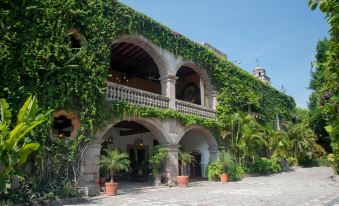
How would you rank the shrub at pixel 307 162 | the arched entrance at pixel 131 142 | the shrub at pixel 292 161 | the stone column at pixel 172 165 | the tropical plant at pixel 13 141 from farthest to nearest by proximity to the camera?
the shrub at pixel 307 162
the shrub at pixel 292 161
the arched entrance at pixel 131 142
the stone column at pixel 172 165
the tropical plant at pixel 13 141

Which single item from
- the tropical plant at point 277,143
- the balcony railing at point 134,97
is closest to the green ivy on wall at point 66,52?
the balcony railing at point 134,97

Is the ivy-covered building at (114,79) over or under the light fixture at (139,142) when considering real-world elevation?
over

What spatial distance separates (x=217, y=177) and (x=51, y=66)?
10003mm

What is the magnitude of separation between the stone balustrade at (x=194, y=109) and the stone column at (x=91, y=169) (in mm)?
5259

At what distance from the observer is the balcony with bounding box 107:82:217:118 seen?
12156 mm

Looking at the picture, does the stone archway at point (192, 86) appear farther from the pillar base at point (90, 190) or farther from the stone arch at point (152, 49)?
the pillar base at point (90, 190)

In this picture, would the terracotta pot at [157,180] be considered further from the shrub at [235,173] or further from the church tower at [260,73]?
the church tower at [260,73]

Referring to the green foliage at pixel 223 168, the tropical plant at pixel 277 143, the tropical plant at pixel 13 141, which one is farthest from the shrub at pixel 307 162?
the tropical plant at pixel 13 141

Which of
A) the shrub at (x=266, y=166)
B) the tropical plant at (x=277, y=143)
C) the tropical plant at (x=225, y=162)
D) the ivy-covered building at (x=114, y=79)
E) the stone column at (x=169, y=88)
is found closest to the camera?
the ivy-covered building at (x=114, y=79)

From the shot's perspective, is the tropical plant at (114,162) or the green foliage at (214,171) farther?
the green foliage at (214,171)

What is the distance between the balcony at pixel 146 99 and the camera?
1216cm

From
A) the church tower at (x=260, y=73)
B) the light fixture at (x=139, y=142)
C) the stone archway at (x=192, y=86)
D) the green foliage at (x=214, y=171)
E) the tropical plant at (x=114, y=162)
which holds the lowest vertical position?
the green foliage at (x=214, y=171)

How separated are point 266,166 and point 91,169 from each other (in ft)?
39.7

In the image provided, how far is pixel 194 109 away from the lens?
15.6 metres
